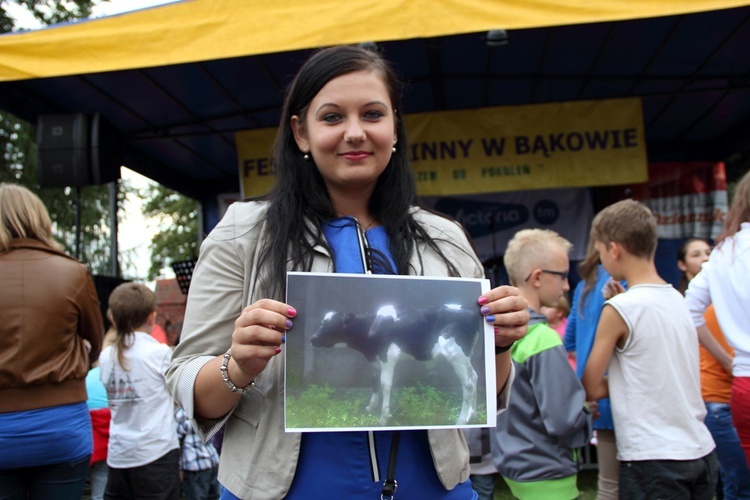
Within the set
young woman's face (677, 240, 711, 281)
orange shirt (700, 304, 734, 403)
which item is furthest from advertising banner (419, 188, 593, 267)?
orange shirt (700, 304, 734, 403)

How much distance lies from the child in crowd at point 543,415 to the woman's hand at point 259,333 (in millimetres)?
1745

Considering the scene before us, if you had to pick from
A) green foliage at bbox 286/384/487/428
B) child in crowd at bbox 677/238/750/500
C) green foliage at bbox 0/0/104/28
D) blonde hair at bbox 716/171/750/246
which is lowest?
child in crowd at bbox 677/238/750/500

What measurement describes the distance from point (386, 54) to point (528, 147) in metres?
1.81

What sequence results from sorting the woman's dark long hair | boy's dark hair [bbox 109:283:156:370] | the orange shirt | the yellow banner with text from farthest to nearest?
the yellow banner with text → boy's dark hair [bbox 109:283:156:370] → the orange shirt → the woman's dark long hair

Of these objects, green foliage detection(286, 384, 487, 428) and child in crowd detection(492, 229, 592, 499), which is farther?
child in crowd detection(492, 229, 592, 499)

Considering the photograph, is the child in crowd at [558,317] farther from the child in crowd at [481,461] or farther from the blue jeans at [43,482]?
the blue jeans at [43,482]

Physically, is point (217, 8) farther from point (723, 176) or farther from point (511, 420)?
point (723, 176)

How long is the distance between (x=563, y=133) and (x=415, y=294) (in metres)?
6.15

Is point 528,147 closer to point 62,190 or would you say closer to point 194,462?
point 194,462

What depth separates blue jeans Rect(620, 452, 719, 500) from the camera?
96.4 inches

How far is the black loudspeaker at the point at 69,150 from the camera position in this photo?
612cm

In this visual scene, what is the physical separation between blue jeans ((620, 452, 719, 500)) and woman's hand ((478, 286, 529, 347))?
167 cm

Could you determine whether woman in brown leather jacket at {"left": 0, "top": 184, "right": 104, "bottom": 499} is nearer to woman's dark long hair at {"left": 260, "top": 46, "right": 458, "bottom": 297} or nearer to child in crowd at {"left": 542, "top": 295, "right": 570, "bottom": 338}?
woman's dark long hair at {"left": 260, "top": 46, "right": 458, "bottom": 297}

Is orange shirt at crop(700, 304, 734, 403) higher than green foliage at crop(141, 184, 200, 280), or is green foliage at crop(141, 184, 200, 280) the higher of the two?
green foliage at crop(141, 184, 200, 280)
